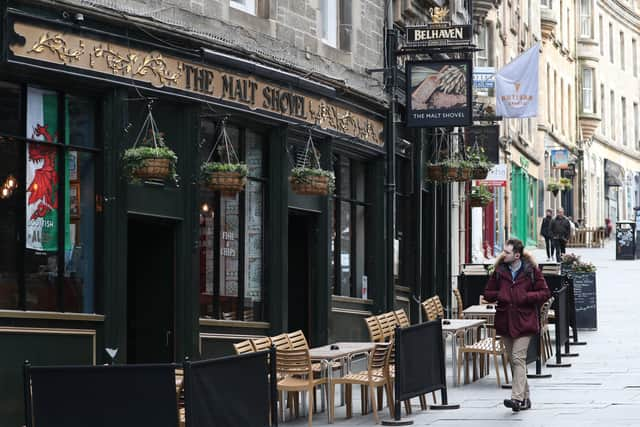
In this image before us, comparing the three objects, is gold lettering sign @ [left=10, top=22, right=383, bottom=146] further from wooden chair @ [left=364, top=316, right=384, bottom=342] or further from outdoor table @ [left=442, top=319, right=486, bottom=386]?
outdoor table @ [left=442, top=319, right=486, bottom=386]

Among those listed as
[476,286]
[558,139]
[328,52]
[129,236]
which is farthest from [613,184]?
[129,236]

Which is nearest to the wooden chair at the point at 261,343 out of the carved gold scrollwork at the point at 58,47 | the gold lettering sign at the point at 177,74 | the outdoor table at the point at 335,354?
the outdoor table at the point at 335,354

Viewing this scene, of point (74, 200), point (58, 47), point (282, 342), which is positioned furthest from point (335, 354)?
point (58, 47)

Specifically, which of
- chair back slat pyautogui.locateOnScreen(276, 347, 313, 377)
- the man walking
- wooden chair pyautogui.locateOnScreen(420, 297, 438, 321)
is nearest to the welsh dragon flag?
chair back slat pyautogui.locateOnScreen(276, 347, 313, 377)

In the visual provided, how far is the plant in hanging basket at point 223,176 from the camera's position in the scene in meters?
15.6

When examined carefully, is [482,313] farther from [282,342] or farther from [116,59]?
[116,59]

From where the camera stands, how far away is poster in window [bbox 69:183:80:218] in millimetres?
14156

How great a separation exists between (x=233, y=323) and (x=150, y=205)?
2.60 m

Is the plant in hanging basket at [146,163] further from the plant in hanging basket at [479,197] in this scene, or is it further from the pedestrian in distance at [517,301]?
the plant in hanging basket at [479,197]

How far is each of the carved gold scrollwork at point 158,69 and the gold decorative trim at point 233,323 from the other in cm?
282

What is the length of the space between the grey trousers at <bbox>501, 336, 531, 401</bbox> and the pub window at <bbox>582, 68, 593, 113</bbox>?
51.8m

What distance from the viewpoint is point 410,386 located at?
15219mm

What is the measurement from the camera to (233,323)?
1722 centimetres

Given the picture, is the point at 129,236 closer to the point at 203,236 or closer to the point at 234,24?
the point at 203,236
